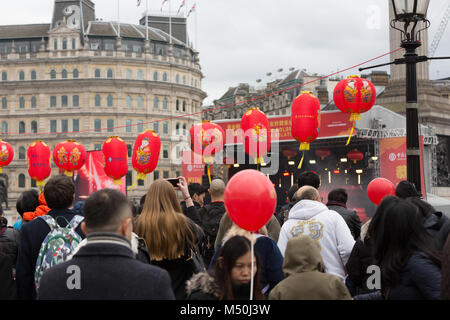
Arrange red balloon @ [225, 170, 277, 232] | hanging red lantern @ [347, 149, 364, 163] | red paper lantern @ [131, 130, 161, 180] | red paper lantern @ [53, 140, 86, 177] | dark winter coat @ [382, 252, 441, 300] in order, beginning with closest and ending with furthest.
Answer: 1. dark winter coat @ [382, 252, 441, 300]
2. red balloon @ [225, 170, 277, 232]
3. red paper lantern @ [131, 130, 161, 180]
4. red paper lantern @ [53, 140, 86, 177]
5. hanging red lantern @ [347, 149, 364, 163]

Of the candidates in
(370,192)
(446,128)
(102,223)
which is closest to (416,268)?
(102,223)

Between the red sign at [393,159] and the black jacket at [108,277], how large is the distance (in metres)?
17.0

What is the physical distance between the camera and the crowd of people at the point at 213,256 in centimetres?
274

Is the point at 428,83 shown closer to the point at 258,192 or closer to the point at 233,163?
the point at 233,163

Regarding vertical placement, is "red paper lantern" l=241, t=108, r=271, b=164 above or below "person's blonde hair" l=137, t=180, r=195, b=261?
above

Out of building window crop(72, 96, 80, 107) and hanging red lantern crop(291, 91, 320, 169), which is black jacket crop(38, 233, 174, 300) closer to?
hanging red lantern crop(291, 91, 320, 169)

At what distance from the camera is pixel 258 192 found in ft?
13.4

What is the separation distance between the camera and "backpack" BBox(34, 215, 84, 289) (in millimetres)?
4230

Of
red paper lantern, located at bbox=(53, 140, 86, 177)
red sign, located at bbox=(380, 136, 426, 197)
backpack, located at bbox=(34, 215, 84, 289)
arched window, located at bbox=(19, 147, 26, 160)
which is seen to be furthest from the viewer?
arched window, located at bbox=(19, 147, 26, 160)

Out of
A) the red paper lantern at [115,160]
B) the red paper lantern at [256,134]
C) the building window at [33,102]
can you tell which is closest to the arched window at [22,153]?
the building window at [33,102]

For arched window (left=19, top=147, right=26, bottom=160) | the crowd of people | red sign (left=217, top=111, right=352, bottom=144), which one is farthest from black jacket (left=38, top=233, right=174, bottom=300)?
arched window (left=19, top=147, right=26, bottom=160)

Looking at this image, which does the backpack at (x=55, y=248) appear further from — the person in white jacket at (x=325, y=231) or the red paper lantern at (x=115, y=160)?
the red paper lantern at (x=115, y=160)

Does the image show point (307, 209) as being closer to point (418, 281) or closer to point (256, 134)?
point (418, 281)

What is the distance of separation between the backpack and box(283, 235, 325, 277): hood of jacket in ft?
5.81
